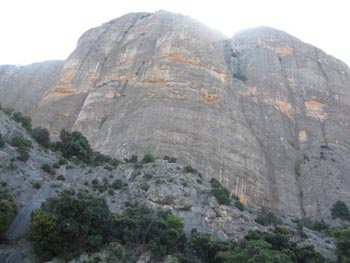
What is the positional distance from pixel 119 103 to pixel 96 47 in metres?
16.2

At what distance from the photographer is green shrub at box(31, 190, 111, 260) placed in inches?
1118

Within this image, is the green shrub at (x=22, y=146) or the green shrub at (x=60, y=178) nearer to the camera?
the green shrub at (x=22, y=146)

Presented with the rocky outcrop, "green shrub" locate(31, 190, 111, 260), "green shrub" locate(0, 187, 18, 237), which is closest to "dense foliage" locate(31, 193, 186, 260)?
"green shrub" locate(31, 190, 111, 260)

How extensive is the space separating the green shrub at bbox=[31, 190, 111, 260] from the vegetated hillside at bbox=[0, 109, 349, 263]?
5cm

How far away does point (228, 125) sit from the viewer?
53.1 m

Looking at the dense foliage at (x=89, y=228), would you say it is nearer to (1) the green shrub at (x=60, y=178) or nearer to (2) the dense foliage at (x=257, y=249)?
(2) the dense foliage at (x=257, y=249)

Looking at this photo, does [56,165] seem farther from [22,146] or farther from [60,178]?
[22,146]

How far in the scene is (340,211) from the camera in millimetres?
45250

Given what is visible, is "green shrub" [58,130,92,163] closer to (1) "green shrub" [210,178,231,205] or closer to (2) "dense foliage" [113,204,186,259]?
(2) "dense foliage" [113,204,186,259]

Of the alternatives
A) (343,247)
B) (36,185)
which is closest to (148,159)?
(36,185)

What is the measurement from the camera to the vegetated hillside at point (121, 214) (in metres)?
28.9

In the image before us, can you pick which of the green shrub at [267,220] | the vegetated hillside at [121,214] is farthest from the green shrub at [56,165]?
the green shrub at [267,220]

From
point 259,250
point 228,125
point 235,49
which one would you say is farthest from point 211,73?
point 259,250

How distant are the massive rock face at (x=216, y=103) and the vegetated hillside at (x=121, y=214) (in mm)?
5410
